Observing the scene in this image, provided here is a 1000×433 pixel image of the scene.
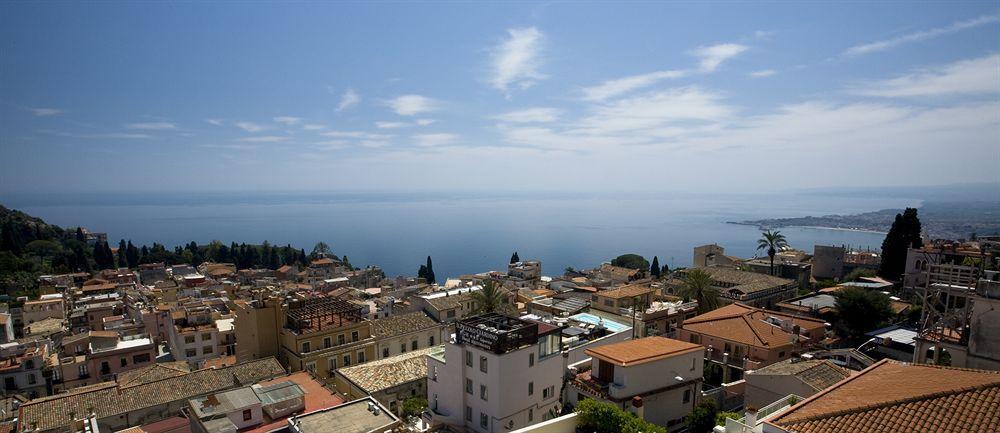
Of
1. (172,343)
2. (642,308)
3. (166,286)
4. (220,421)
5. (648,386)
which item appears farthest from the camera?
(166,286)

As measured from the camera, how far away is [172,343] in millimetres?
41375

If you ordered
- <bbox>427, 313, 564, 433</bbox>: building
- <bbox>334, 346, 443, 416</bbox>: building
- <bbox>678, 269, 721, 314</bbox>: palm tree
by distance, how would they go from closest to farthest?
1. <bbox>427, 313, 564, 433</bbox>: building
2. <bbox>334, 346, 443, 416</bbox>: building
3. <bbox>678, 269, 721, 314</bbox>: palm tree

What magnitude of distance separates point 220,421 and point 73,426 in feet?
32.7

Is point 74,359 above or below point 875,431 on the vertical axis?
below

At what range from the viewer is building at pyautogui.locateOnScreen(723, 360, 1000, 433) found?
9008 millimetres

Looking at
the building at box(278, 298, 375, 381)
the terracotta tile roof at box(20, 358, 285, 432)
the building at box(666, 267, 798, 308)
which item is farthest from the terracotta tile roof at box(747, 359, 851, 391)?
the terracotta tile roof at box(20, 358, 285, 432)

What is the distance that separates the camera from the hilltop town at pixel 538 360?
48.6 feet

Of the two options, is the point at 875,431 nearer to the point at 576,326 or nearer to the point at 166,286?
the point at 576,326

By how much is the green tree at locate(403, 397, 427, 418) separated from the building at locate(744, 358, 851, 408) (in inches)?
616

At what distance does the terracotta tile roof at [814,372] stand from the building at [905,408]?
8.89m

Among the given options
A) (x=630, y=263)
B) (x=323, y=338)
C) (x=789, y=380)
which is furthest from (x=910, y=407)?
(x=630, y=263)

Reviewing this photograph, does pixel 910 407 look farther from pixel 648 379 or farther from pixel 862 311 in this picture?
pixel 862 311

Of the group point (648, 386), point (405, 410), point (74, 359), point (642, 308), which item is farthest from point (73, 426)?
point (642, 308)

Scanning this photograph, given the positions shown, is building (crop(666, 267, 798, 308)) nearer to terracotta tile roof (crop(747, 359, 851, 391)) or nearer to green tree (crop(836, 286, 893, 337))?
green tree (crop(836, 286, 893, 337))
